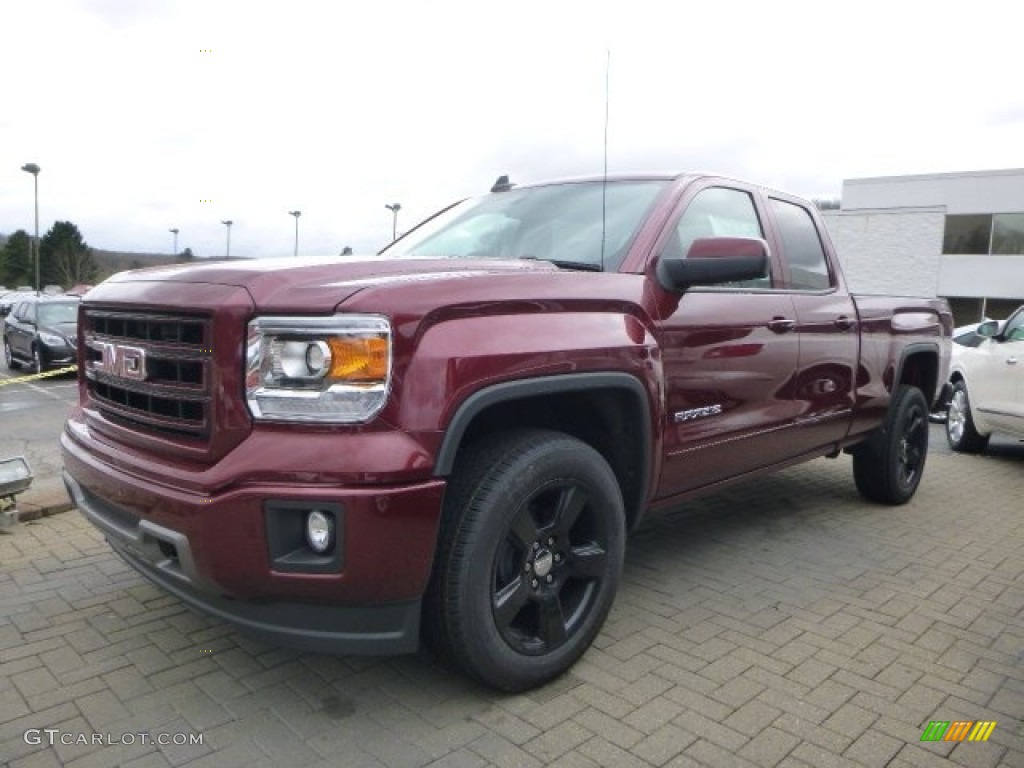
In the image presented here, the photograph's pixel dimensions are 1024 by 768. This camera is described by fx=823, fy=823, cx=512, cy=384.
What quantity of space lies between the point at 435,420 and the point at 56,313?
15.6m

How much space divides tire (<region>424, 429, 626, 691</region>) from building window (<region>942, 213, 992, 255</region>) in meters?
35.8

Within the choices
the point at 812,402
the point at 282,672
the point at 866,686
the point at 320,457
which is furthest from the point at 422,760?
the point at 812,402

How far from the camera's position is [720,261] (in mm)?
3154

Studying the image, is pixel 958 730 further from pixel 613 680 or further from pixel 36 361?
pixel 36 361

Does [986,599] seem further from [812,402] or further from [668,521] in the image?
[668,521]

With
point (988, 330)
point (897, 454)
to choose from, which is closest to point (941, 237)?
point (988, 330)

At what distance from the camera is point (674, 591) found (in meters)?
3.94

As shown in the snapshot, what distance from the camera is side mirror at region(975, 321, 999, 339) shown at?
754 centimetres

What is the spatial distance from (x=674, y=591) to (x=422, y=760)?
1.80 metres

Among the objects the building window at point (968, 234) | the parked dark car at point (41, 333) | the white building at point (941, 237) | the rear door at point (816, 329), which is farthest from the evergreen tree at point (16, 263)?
the rear door at point (816, 329)

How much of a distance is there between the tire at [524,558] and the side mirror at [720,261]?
0.82m

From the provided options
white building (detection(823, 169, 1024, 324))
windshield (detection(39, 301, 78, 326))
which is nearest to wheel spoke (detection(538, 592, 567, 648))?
windshield (detection(39, 301, 78, 326))

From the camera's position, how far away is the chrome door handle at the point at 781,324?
395cm

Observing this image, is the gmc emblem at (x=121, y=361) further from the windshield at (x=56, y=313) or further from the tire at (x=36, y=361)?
the windshield at (x=56, y=313)
